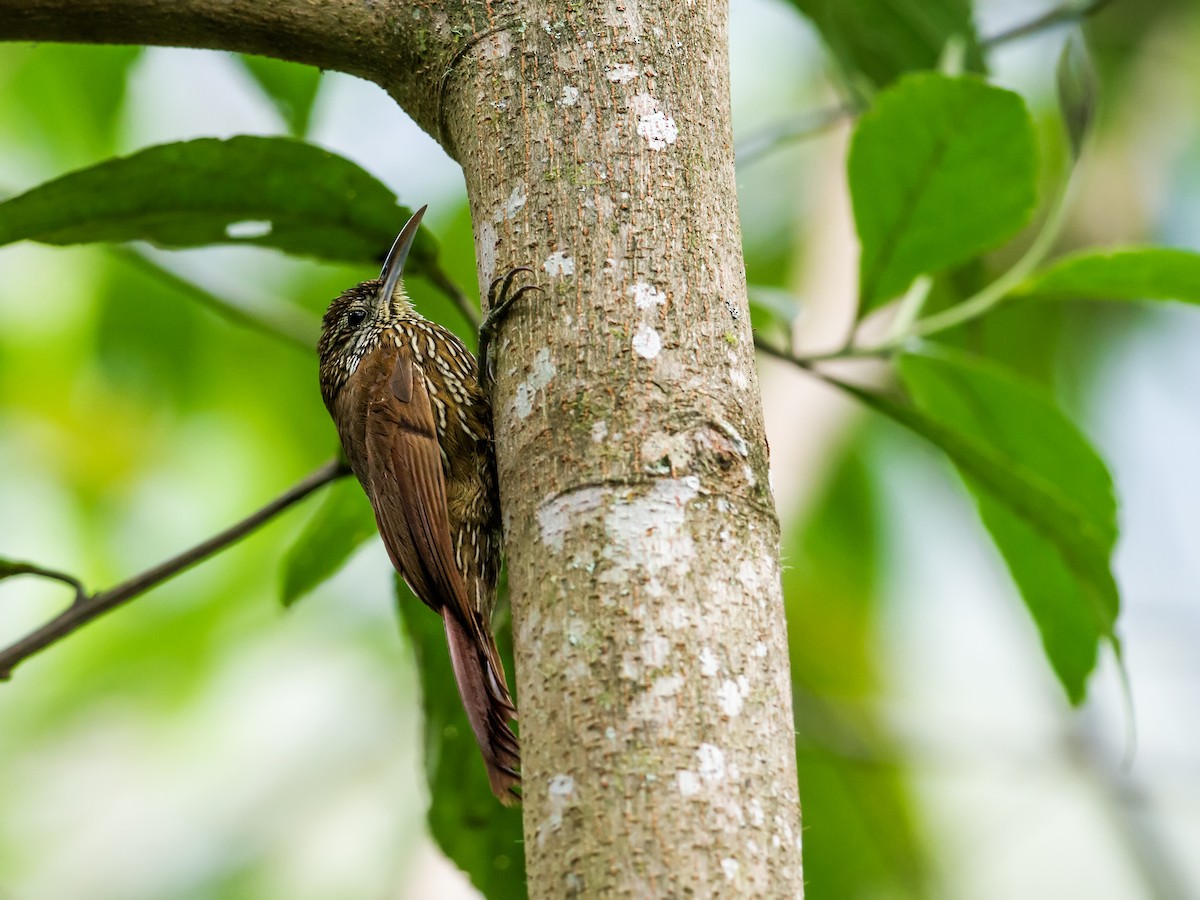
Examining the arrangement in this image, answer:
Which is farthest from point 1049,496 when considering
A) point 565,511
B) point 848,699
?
point 848,699

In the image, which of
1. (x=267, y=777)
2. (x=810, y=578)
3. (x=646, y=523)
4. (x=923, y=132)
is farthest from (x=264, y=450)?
(x=646, y=523)

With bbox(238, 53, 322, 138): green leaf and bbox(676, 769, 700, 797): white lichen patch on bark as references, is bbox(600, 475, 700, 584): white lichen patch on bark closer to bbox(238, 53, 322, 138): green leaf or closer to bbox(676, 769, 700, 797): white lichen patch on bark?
bbox(676, 769, 700, 797): white lichen patch on bark

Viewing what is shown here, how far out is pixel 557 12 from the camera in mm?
1862

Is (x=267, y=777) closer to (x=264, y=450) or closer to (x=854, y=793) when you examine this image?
(x=264, y=450)

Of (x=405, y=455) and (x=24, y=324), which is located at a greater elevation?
(x=24, y=324)

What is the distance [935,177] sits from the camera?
9.00 ft

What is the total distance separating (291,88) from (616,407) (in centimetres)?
183

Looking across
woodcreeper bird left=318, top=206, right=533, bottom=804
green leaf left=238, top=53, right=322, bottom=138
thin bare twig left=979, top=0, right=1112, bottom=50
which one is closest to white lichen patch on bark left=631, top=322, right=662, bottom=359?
woodcreeper bird left=318, top=206, right=533, bottom=804

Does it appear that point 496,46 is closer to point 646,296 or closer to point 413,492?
point 646,296

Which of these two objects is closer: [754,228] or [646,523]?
[646,523]

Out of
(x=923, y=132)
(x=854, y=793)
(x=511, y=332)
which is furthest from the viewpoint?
(x=854, y=793)

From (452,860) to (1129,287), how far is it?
178 cm

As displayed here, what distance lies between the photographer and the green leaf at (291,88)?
3111mm

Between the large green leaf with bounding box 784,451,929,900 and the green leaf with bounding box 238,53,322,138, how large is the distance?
9.16 ft
